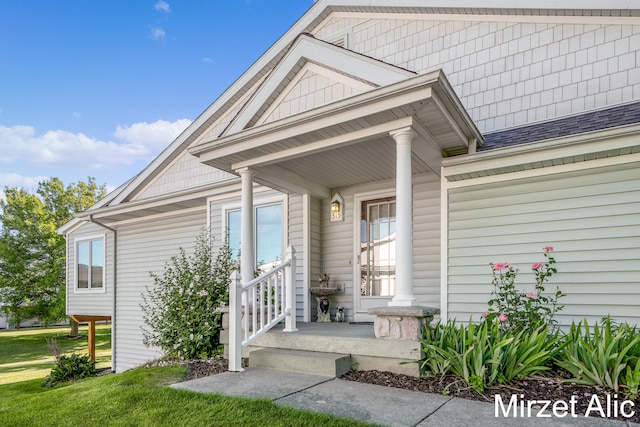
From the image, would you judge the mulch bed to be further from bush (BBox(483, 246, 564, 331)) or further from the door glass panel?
the door glass panel

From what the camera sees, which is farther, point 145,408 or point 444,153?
point 444,153

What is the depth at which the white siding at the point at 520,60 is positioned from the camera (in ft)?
16.3

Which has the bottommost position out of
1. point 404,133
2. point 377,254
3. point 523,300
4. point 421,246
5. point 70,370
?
point 70,370

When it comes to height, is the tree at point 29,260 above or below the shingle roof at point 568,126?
below

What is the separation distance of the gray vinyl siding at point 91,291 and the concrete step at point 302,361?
23.7 ft

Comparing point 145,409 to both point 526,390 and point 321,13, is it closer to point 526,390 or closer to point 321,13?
point 526,390

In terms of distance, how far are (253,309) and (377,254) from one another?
2.36m

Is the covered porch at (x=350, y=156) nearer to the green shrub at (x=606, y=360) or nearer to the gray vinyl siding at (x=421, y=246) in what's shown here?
the gray vinyl siding at (x=421, y=246)

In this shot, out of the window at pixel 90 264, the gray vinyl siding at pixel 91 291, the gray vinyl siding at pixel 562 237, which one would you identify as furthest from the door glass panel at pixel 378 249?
the window at pixel 90 264

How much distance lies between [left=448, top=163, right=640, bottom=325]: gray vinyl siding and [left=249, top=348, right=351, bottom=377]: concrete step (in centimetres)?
182

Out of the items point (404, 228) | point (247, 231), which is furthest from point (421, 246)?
point (247, 231)

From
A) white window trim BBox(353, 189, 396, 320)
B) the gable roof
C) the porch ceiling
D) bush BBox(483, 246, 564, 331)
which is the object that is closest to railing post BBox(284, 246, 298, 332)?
the porch ceiling

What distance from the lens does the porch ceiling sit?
3.91 m

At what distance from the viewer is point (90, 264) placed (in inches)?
431
